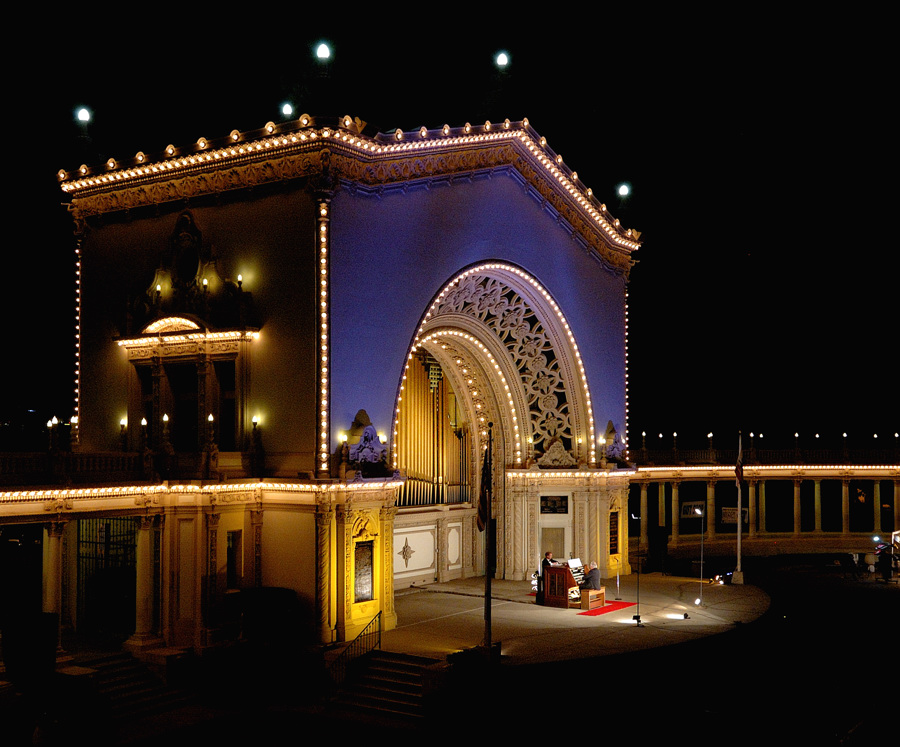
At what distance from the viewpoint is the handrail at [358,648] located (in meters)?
21.5

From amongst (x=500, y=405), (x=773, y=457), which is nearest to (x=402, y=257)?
(x=500, y=405)

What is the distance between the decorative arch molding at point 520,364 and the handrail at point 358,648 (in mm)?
8804

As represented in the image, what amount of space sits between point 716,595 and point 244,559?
14862 millimetres

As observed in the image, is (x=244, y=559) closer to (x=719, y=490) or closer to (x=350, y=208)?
(x=350, y=208)

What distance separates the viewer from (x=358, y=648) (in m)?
22.3

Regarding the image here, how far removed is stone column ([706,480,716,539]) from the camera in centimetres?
4347

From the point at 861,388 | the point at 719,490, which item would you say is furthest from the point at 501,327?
the point at 861,388

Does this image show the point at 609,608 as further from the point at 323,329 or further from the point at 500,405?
the point at 323,329

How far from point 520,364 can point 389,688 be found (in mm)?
15497

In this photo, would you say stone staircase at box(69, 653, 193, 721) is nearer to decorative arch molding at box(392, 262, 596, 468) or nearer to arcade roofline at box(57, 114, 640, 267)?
arcade roofline at box(57, 114, 640, 267)

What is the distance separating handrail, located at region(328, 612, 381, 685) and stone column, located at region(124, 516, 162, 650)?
13.7 ft

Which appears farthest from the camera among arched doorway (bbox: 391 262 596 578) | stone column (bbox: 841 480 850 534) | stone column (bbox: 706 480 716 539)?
stone column (bbox: 841 480 850 534)

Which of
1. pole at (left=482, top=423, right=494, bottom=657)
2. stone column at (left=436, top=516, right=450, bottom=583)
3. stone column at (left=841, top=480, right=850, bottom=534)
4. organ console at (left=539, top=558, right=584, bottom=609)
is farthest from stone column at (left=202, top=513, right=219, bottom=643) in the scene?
stone column at (left=841, top=480, right=850, bottom=534)

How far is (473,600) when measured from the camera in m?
29.5
